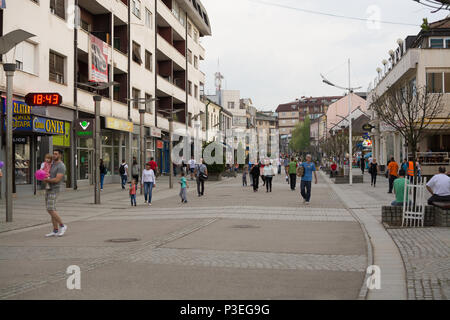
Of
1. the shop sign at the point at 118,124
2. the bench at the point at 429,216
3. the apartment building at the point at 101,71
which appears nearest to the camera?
the bench at the point at 429,216

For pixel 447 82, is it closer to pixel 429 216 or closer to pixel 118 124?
pixel 118 124

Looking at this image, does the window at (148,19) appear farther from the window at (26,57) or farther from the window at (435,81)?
the window at (435,81)

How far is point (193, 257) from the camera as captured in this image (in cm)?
823

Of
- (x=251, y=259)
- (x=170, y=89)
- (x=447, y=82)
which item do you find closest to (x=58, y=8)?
(x=170, y=89)

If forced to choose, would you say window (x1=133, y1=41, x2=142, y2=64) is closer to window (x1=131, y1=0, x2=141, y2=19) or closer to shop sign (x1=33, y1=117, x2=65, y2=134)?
window (x1=131, y1=0, x2=141, y2=19)

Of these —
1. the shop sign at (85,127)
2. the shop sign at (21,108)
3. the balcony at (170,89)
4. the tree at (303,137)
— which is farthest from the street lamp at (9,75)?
the tree at (303,137)

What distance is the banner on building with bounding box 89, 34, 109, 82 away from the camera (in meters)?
28.4

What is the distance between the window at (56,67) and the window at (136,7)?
11515 mm

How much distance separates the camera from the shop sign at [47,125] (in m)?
22.0

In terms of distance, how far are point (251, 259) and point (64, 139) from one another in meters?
20.8
